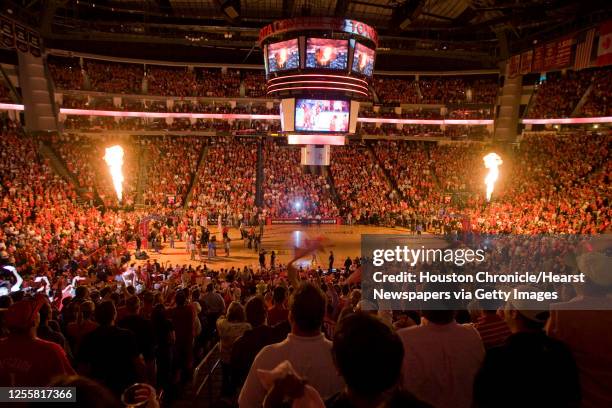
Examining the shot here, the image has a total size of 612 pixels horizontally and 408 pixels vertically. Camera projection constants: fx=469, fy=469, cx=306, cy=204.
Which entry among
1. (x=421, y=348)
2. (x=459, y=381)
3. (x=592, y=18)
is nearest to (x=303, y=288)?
(x=421, y=348)

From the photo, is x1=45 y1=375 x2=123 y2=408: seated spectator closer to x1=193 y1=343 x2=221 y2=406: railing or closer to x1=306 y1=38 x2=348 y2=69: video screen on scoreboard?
x1=193 y1=343 x2=221 y2=406: railing

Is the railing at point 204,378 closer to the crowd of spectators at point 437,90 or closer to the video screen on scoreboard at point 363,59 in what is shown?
the video screen on scoreboard at point 363,59

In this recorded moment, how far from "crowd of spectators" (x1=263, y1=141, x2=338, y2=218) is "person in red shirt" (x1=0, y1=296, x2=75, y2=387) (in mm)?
28829

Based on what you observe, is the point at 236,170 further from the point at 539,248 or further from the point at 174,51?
the point at 539,248

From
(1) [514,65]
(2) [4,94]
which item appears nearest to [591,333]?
(1) [514,65]

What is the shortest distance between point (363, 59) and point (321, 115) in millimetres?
3936

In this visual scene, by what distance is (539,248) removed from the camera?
17719 millimetres

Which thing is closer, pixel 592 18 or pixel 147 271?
pixel 147 271

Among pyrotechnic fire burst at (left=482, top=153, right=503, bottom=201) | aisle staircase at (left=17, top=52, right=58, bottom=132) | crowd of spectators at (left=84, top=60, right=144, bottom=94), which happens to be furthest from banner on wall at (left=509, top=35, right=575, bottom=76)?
aisle staircase at (left=17, top=52, right=58, bottom=132)

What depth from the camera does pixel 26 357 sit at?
3.12 metres

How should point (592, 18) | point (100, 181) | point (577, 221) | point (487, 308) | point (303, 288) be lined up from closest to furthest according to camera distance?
point (303, 288)
point (487, 308)
point (577, 221)
point (592, 18)
point (100, 181)

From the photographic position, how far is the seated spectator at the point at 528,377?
202 cm

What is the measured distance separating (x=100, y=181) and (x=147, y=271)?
18766 mm

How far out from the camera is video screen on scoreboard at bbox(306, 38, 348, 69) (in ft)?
82.2
